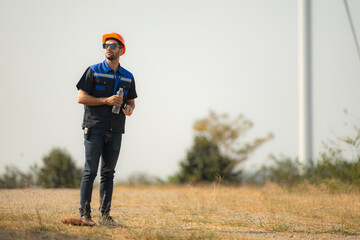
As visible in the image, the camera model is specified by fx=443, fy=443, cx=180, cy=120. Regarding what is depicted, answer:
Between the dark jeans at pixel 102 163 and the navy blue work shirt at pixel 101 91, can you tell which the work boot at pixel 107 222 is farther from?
the navy blue work shirt at pixel 101 91

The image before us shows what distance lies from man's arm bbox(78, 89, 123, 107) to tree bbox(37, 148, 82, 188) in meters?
13.3

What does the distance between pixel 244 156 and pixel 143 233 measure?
769 inches

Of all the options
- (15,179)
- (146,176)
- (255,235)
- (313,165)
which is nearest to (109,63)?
(255,235)

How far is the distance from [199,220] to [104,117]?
2.51m

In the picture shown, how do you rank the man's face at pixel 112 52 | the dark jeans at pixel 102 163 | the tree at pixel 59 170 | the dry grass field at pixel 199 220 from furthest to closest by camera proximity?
the tree at pixel 59 170
the man's face at pixel 112 52
the dark jeans at pixel 102 163
the dry grass field at pixel 199 220

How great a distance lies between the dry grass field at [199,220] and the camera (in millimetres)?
5707

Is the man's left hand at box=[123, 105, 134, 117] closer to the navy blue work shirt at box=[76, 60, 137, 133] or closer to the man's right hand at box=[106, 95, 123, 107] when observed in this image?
the navy blue work shirt at box=[76, 60, 137, 133]

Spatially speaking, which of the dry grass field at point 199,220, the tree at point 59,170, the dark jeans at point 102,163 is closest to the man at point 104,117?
the dark jeans at point 102,163

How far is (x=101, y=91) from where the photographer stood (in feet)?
20.8

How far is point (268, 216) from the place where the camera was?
27.2 ft

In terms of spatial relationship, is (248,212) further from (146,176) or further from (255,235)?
(146,176)

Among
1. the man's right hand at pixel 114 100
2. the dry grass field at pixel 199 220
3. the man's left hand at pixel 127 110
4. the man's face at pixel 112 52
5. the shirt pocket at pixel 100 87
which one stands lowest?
the dry grass field at pixel 199 220

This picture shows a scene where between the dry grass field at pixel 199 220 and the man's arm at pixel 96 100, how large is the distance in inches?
65.0

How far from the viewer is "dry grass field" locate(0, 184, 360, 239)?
571 centimetres
